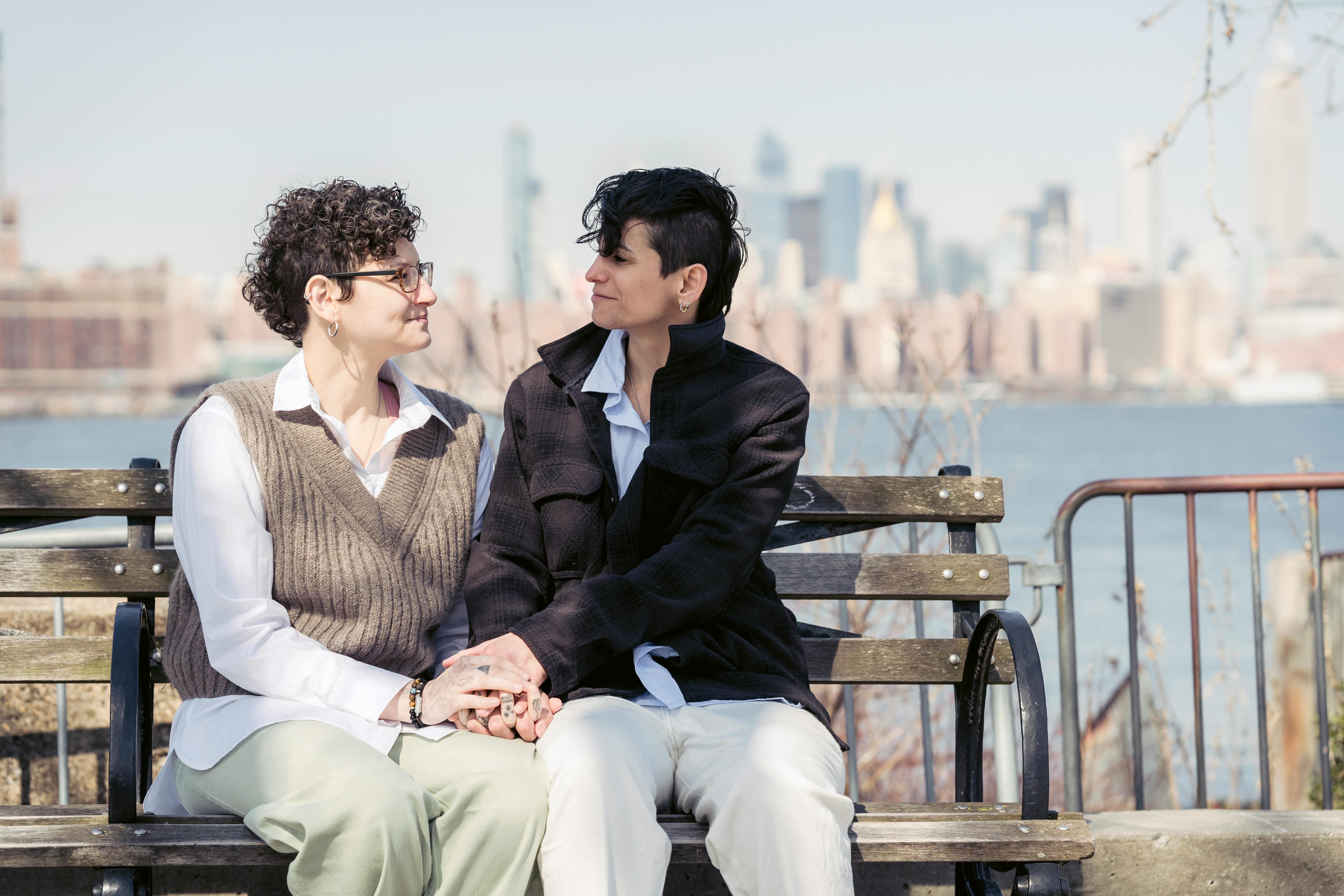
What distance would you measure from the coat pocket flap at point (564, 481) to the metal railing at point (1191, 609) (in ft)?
4.35

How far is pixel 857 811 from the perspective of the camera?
2578mm

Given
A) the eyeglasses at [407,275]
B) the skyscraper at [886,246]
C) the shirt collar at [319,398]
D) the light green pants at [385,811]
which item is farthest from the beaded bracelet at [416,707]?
the skyscraper at [886,246]

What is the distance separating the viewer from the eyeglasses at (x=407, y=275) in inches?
106

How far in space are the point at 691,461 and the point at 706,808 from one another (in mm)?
696

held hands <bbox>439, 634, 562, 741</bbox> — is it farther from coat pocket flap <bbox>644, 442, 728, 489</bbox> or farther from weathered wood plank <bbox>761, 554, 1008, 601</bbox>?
weathered wood plank <bbox>761, 554, 1008, 601</bbox>

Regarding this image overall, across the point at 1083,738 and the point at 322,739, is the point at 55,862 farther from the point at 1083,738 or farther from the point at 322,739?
the point at 1083,738

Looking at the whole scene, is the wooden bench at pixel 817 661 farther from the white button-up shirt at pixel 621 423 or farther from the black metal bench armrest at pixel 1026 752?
the white button-up shirt at pixel 621 423

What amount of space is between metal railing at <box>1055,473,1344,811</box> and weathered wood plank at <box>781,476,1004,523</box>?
0.35m

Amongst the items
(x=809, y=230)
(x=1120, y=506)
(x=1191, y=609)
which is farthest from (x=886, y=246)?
(x=1191, y=609)

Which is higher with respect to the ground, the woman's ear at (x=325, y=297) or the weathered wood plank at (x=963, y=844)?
the woman's ear at (x=325, y=297)

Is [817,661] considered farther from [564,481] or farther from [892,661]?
[564,481]

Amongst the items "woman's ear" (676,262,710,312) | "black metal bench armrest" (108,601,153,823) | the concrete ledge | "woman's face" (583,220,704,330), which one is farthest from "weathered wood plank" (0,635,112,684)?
the concrete ledge

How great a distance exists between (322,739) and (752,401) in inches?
42.7

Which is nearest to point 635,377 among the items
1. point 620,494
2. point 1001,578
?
point 620,494
